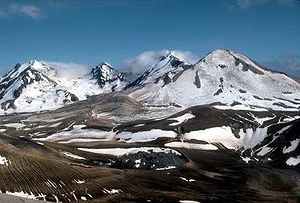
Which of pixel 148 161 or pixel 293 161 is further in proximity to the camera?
pixel 293 161

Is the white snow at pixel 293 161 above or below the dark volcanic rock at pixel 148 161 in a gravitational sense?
above

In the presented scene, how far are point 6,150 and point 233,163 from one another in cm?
8764

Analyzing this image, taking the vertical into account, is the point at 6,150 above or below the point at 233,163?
below

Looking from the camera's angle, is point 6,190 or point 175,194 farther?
point 175,194

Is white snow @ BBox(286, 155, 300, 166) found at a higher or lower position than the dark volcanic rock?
higher

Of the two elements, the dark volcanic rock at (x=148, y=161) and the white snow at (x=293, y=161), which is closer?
the dark volcanic rock at (x=148, y=161)

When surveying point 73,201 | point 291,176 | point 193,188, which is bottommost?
point 73,201

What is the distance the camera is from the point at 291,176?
535 ft

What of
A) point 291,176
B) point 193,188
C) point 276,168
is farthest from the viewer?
point 276,168

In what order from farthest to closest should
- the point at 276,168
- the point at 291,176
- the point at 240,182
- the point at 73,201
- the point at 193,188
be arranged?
1. the point at 276,168
2. the point at 291,176
3. the point at 240,182
4. the point at 193,188
5. the point at 73,201

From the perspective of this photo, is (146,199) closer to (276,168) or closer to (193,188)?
(193,188)

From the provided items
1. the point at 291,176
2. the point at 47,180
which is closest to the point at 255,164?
the point at 291,176

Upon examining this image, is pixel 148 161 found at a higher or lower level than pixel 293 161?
lower

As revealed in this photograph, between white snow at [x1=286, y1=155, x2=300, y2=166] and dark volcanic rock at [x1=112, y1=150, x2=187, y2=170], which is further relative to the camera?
white snow at [x1=286, y1=155, x2=300, y2=166]
